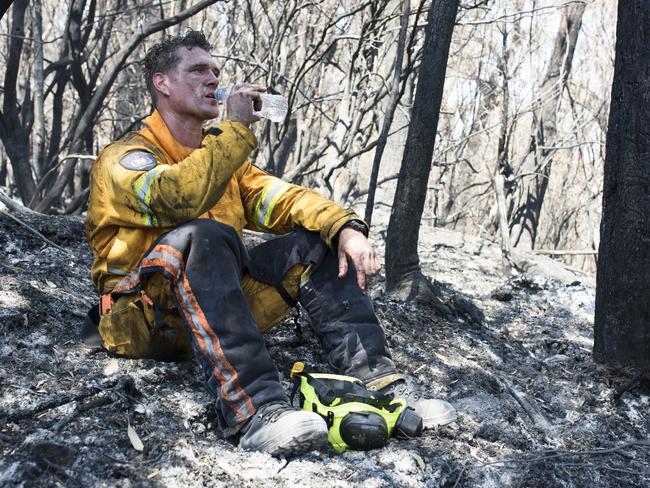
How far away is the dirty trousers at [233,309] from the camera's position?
2510 mm

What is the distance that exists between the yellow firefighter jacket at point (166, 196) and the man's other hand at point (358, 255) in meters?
0.07

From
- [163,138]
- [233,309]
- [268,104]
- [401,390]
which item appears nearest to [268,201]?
[268,104]

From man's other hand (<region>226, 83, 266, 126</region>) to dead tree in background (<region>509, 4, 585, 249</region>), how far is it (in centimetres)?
680

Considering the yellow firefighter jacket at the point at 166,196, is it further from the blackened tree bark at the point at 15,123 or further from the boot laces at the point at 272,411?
the blackened tree bark at the point at 15,123

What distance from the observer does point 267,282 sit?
9.88 feet

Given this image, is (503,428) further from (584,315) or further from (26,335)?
(584,315)

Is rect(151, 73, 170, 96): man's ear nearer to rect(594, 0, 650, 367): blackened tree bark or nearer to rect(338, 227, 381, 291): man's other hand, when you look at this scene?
rect(338, 227, 381, 291): man's other hand

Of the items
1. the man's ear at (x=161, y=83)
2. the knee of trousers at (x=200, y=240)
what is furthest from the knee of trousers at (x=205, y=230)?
the man's ear at (x=161, y=83)

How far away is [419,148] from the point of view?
14.3 ft

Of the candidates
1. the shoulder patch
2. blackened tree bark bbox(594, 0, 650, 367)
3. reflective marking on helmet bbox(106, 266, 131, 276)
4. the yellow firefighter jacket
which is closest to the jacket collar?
the yellow firefighter jacket

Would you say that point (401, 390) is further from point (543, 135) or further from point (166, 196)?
point (543, 135)

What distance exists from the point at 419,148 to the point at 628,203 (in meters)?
1.27

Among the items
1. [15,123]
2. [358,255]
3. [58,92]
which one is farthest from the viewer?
[58,92]

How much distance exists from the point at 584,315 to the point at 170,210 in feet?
11.9
